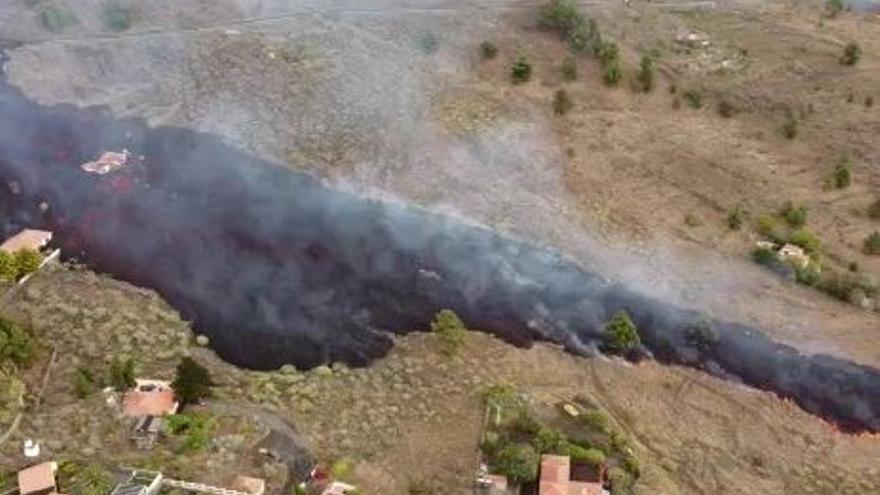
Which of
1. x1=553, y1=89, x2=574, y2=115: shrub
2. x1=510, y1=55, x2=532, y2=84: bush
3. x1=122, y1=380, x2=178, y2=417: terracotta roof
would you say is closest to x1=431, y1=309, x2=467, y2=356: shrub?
x1=122, y1=380, x2=178, y2=417: terracotta roof

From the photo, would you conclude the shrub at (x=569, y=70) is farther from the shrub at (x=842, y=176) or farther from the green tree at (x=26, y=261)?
the green tree at (x=26, y=261)

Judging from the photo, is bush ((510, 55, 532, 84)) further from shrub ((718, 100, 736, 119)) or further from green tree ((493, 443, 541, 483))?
green tree ((493, 443, 541, 483))

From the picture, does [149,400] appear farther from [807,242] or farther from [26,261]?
[807,242]

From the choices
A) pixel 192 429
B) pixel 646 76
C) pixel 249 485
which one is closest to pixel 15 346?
pixel 192 429

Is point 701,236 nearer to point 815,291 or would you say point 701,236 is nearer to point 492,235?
point 815,291

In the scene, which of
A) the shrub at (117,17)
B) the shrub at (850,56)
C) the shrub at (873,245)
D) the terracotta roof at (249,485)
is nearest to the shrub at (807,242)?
the shrub at (873,245)

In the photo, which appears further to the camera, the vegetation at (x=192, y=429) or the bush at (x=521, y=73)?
the bush at (x=521, y=73)
